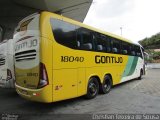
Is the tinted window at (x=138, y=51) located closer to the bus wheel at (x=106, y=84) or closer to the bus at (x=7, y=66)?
the bus wheel at (x=106, y=84)

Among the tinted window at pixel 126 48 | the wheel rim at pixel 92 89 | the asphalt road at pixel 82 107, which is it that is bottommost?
the asphalt road at pixel 82 107

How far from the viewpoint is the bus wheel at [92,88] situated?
9238 mm

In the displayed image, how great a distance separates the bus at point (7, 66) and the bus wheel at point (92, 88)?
3.45 metres

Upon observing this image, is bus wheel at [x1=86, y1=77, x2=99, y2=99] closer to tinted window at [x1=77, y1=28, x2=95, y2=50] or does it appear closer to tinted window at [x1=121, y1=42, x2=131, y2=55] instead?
tinted window at [x1=77, y1=28, x2=95, y2=50]

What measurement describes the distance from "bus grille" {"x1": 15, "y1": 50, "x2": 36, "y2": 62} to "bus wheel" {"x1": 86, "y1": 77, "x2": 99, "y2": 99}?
2855 mm

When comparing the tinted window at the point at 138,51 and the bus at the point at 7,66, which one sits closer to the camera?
the bus at the point at 7,66

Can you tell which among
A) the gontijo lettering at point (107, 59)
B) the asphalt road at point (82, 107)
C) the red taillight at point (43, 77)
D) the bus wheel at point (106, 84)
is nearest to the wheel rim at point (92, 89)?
the asphalt road at point (82, 107)

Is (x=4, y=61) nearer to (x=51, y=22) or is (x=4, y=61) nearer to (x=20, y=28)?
(x=20, y=28)

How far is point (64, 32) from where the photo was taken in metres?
7.86

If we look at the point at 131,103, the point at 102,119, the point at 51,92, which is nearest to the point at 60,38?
the point at 51,92

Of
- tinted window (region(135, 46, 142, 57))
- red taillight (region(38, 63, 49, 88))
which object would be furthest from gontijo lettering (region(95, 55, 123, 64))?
tinted window (region(135, 46, 142, 57))

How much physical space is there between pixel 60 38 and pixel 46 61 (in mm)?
1060

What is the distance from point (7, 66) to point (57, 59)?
413cm

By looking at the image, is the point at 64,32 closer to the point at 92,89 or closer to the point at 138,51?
the point at 92,89
